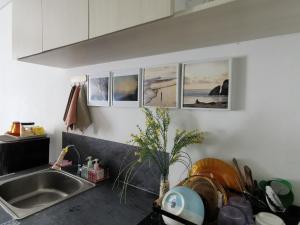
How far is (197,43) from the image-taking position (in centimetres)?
95

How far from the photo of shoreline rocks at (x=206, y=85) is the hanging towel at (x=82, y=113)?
2.65ft

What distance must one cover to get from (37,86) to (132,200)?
60.1 inches

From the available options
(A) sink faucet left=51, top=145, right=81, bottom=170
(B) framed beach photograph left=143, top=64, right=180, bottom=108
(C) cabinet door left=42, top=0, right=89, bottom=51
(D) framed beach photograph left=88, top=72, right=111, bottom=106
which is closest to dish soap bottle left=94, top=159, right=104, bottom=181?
(A) sink faucet left=51, top=145, right=81, bottom=170

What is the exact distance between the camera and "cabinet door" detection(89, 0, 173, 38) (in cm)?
69

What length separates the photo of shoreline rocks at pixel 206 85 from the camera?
933mm

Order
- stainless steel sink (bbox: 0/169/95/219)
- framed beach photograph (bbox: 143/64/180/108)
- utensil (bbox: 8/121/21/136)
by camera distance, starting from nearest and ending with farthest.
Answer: framed beach photograph (bbox: 143/64/180/108)
stainless steel sink (bbox: 0/169/95/219)
utensil (bbox: 8/121/21/136)

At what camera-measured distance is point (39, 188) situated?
1510 millimetres

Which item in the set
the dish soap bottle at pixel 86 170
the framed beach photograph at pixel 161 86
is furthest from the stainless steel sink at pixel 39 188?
the framed beach photograph at pixel 161 86

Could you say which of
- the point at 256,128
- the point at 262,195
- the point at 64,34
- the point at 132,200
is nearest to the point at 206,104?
the point at 256,128

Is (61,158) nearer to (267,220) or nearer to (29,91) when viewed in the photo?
(29,91)

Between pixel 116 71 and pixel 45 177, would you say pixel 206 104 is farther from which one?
pixel 45 177

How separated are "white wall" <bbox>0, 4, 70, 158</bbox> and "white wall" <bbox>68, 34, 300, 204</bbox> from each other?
49.6 inches

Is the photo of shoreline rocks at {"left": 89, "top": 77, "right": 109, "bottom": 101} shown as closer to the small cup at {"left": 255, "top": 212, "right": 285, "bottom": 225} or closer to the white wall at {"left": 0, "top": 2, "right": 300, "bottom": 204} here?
the white wall at {"left": 0, "top": 2, "right": 300, "bottom": 204}

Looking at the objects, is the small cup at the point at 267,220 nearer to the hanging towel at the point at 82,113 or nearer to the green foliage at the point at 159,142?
the green foliage at the point at 159,142
